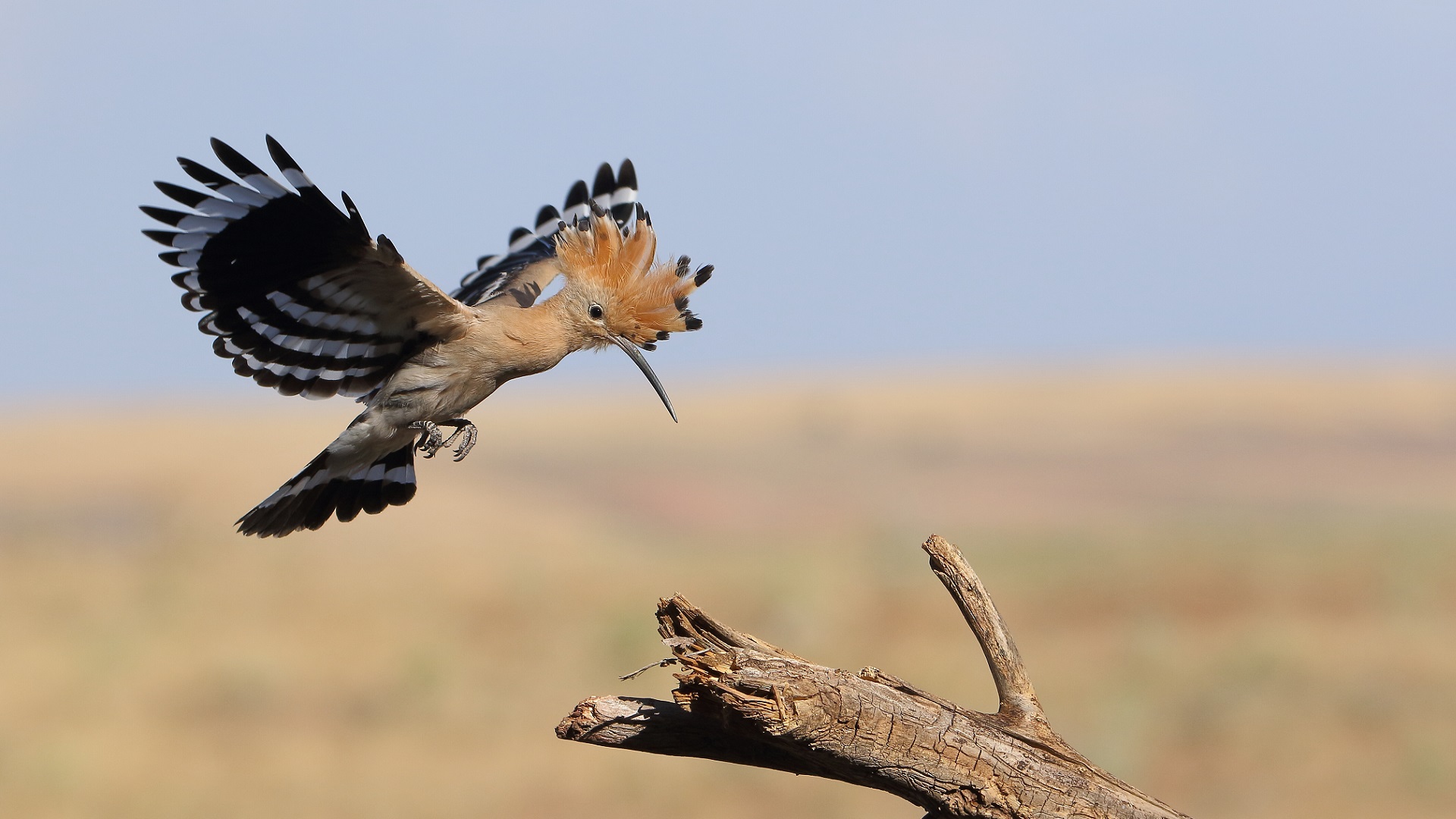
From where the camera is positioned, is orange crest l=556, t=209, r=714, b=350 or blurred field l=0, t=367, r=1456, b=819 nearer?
orange crest l=556, t=209, r=714, b=350

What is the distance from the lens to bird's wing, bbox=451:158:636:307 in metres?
5.89

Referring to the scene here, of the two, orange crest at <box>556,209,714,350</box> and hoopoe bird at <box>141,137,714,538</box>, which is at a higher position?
orange crest at <box>556,209,714,350</box>

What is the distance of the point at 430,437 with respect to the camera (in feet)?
17.2

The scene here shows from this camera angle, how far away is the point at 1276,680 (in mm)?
12875

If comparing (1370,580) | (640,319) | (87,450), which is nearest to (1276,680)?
(1370,580)

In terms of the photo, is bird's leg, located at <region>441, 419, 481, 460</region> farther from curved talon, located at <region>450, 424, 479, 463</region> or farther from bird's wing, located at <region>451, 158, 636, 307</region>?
bird's wing, located at <region>451, 158, 636, 307</region>

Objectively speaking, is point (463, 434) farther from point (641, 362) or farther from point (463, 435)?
point (641, 362)

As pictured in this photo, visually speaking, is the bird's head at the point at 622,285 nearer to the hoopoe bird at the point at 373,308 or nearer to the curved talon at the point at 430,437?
the hoopoe bird at the point at 373,308

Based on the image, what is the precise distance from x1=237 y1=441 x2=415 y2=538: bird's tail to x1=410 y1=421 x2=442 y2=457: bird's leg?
0.46m

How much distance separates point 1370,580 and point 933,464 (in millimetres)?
19230

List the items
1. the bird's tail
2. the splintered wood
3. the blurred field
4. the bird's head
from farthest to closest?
the blurred field → the bird's tail → the bird's head → the splintered wood

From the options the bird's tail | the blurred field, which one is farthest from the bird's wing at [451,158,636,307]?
the blurred field

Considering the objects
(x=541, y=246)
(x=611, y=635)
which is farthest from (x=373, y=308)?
(x=611, y=635)

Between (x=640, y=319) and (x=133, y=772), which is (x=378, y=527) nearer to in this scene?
(x=133, y=772)
